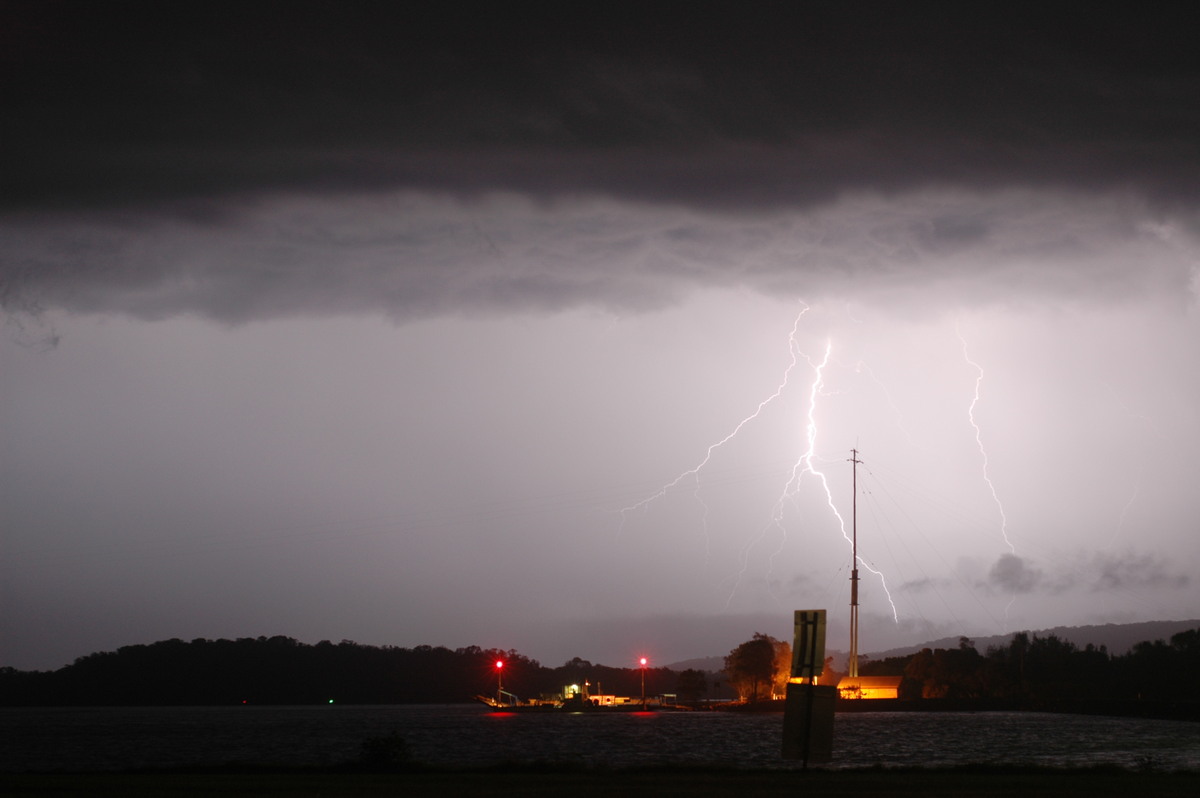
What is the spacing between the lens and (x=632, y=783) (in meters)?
28.8

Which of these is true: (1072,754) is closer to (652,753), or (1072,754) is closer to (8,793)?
(652,753)

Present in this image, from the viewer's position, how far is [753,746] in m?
79.5

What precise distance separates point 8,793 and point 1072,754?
55326 mm

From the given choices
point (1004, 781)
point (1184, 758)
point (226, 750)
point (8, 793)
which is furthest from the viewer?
point (226, 750)

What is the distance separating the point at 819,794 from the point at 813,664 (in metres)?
3.50

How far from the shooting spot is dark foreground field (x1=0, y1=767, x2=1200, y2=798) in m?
26.1

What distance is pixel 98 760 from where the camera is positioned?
253 ft

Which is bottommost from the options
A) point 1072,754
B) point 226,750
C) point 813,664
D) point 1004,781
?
point 226,750

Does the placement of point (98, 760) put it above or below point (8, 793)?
below

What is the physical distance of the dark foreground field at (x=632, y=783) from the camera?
2614 cm

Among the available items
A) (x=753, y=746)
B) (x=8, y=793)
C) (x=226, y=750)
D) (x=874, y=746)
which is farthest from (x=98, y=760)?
(x=8, y=793)

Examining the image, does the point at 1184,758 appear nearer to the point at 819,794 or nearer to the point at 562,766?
the point at 562,766

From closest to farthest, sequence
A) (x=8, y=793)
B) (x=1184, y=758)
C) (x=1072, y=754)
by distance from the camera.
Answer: (x=8, y=793) < (x=1184, y=758) < (x=1072, y=754)

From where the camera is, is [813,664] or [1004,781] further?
[1004,781]
